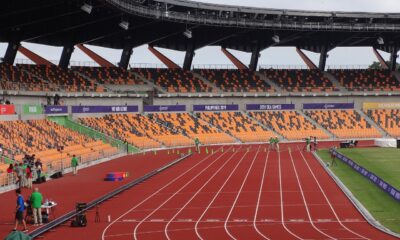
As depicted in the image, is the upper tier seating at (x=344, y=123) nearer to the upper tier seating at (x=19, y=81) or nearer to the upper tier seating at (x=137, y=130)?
the upper tier seating at (x=137, y=130)

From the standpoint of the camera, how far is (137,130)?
57.7 meters

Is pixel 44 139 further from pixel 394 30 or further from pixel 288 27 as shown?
pixel 394 30

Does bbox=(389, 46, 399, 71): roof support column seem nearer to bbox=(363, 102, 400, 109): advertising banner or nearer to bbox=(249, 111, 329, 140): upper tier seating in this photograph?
bbox=(363, 102, 400, 109): advertising banner

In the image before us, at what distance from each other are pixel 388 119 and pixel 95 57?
37.1 m

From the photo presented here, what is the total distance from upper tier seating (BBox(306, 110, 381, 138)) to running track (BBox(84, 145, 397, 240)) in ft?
105

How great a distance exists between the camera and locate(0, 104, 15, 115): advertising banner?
40.8m

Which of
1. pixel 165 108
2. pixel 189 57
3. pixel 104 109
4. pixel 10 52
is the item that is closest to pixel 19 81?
pixel 10 52

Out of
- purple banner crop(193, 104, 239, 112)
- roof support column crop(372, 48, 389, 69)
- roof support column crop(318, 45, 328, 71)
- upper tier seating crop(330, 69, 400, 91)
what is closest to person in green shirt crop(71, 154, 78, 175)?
purple banner crop(193, 104, 239, 112)

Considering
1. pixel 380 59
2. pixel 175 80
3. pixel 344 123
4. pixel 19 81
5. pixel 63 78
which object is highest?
pixel 380 59

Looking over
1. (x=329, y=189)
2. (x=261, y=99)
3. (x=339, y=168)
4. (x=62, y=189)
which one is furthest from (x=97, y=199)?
(x=261, y=99)

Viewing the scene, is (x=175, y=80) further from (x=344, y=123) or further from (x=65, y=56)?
(x=344, y=123)

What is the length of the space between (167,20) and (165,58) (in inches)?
508

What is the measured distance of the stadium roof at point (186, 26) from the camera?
171 ft

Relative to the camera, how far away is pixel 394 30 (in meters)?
70.4
